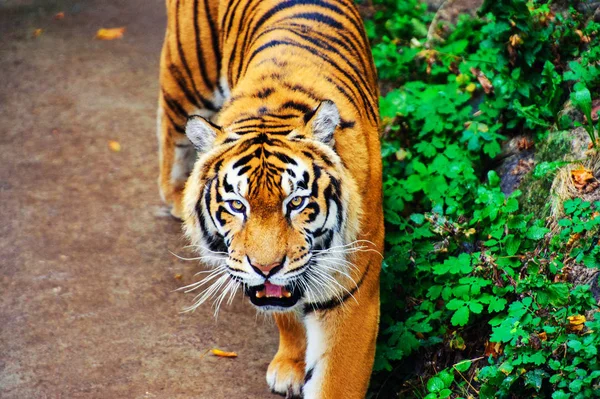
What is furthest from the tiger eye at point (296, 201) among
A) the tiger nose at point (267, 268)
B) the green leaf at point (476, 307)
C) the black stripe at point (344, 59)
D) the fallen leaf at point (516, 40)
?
the fallen leaf at point (516, 40)

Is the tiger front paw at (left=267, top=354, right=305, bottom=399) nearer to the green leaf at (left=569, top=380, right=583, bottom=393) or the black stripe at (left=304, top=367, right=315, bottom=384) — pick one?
the black stripe at (left=304, top=367, right=315, bottom=384)

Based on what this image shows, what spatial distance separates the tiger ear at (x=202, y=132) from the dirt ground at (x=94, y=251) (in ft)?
4.00

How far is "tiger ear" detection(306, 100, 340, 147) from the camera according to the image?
2942 mm

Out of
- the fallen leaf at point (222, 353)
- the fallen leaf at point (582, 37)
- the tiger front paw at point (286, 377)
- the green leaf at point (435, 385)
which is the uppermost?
the fallen leaf at point (582, 37)

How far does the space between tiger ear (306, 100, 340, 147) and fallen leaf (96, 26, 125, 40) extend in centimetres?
424

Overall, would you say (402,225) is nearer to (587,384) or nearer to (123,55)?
(587,384)

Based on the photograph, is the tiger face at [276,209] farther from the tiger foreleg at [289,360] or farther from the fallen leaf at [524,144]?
the fallen leaf at [524,144]

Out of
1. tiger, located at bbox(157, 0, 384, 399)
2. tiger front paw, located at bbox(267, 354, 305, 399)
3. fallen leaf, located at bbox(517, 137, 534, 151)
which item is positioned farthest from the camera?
fallen leaf, located at bbox(517, 137, 534, 151)

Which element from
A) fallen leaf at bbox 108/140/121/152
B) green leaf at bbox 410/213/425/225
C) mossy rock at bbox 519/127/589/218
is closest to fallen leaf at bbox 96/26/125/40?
fallen leaf at bbox 108/140/121/152

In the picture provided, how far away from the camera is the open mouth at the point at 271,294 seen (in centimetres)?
301

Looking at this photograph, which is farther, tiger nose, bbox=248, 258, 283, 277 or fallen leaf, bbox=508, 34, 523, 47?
fallen leaf, bbox=508, 34, 523, 47

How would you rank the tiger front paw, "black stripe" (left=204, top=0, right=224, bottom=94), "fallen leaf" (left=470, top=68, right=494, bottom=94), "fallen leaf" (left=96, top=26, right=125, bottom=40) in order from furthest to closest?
"fallen leaf" (left=96, top=26, right=125, bottom=40)
"fallen leaf" (left=470, top=68, right=494, bottom=94)
"black stripe" (left=204, top=0, right=224, bottom=94)
the tiger front paw

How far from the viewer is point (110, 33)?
685 cm

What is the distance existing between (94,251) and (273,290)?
1871 millimetres
